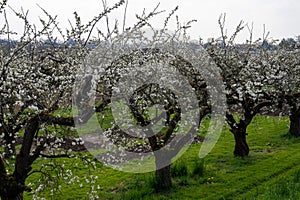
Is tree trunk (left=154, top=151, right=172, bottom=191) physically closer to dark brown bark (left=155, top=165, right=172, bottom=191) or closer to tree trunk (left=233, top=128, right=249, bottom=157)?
dark brown bark (left=155, top=165, right=172, bottom=191)

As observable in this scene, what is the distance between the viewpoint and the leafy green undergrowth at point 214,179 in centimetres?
855

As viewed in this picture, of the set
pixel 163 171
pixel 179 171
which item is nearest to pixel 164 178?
pixel 163 171

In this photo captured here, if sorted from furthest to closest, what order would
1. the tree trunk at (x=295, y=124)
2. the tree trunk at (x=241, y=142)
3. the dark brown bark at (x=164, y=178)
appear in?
the tree trunk at (x=295, y=124), the tree trunk at (x=241, y=142), the dark brown bark at (x=164, y=178)

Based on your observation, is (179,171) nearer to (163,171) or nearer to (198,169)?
(198,169)

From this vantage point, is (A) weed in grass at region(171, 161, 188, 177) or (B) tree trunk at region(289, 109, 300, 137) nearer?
(A) weed in grass at region(171, 161, 188, 177)

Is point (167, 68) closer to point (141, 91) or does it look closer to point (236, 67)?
point (141, 91)

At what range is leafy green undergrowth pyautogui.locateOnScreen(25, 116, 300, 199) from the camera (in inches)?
336

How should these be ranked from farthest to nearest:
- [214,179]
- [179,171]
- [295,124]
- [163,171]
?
[295,124]
[179,171]
[214,179]
[163,171]

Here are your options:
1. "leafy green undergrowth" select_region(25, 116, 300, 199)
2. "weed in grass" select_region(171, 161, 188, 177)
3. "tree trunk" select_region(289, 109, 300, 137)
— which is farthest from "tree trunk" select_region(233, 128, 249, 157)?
"tree trunk" select_region(289, 109, 300, 137)

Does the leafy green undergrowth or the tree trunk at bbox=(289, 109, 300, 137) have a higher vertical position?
the tree trunk at bbox=(289, 109, 300, 137)

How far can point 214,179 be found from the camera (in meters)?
9.70

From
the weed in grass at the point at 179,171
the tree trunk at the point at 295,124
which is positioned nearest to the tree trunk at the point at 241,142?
the weed in grass at the point at 179,171

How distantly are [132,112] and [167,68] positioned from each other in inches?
64.9

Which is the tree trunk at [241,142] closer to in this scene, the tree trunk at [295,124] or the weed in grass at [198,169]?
the weed in grass at [198,169]
